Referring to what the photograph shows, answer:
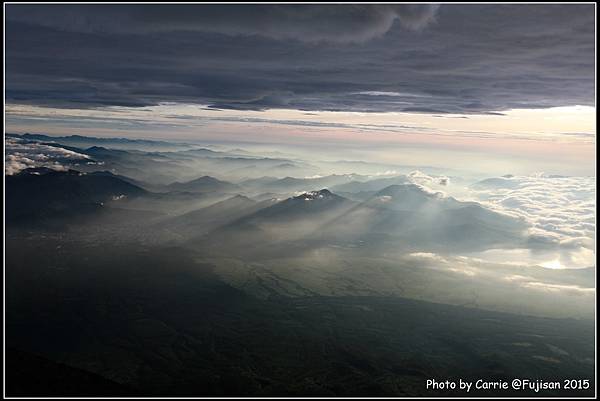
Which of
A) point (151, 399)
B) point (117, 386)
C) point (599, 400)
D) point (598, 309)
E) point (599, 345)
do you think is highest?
point (598, 309)

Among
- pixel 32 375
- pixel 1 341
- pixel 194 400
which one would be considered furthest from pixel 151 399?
pixel 32 375

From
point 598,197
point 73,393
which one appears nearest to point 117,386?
point 73,393

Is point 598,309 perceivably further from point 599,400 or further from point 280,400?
point 280,400

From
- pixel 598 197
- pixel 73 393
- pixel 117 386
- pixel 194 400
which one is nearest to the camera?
pixel 598 197

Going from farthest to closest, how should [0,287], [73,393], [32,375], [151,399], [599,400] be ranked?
1. [32,375]
2. [73,393]
3. [0,287]
4. [599,400]
5. [151,399]

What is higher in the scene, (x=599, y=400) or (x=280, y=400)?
(x=280, y=400)

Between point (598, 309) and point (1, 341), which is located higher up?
point (598, 309)

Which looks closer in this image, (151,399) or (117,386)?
(151,399)

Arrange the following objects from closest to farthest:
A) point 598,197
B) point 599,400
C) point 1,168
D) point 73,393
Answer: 1. point 598,197
2. point 599,400
3. point 1,168
4. point 73,393

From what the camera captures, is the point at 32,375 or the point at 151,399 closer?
the point at 151,399

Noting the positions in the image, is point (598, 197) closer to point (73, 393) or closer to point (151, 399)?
point (151, 399)
